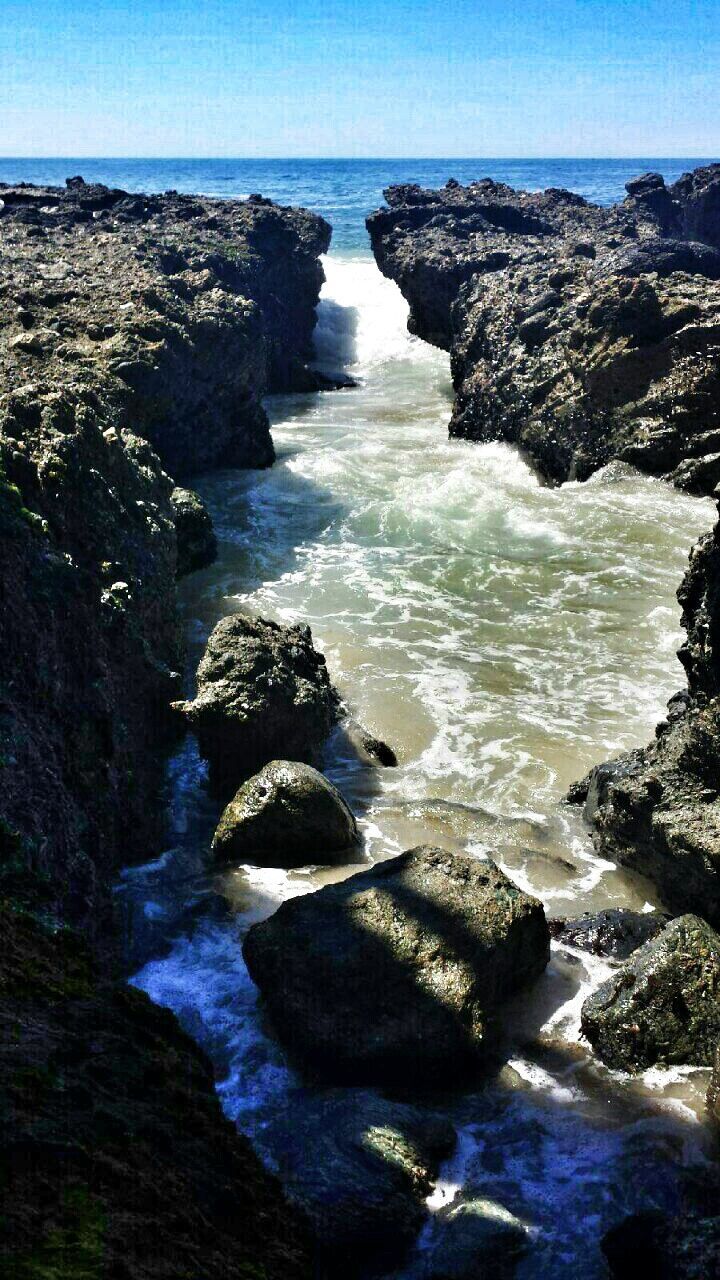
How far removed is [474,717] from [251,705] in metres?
2.29

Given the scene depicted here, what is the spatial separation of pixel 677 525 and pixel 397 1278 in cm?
1096

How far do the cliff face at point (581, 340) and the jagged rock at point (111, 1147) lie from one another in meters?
12.7

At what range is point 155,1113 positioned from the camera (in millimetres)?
2238

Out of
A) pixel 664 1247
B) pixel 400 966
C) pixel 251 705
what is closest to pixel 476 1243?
pixel 664 1247

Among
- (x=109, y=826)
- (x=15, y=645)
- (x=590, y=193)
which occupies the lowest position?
(x=109, y=826)

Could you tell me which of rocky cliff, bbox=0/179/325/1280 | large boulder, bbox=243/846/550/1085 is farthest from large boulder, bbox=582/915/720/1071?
rocky cliff, bbox=0/179/325/1280

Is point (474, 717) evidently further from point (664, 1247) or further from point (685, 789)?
point (664, 1247)

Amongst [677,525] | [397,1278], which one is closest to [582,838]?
[397,1278]

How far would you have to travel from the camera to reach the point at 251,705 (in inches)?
277

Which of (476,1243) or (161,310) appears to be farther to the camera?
(161,310)

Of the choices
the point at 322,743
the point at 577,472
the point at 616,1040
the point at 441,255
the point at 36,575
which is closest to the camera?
the point at 616,1040

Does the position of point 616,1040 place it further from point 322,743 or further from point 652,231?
point 652,231

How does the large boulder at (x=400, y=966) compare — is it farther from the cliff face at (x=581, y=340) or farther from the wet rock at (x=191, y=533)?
the cliff face at (x=581, y=340)

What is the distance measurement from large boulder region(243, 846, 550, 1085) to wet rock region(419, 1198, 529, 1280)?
0.86m
